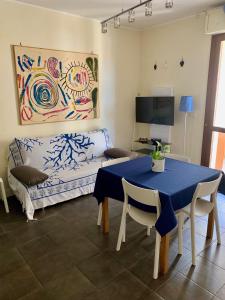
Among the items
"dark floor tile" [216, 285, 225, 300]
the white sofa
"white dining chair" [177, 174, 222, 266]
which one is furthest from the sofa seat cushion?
"dark floor tile" [216, 285, 225, 300]

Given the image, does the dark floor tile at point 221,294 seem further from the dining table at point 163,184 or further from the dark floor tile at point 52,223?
the dark floor tile at point 52,223

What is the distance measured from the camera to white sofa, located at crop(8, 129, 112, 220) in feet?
9.53

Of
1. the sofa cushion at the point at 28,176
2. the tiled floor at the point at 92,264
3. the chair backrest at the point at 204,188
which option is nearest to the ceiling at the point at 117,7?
the sofa cushion at the point at 28,176

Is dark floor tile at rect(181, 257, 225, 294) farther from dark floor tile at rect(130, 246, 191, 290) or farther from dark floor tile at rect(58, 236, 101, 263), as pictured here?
dark floor tile at rect(58, 236, 101, 263)

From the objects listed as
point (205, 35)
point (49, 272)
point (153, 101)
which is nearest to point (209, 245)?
point (49, 272)

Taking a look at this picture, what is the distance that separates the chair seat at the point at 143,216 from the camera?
1962mm

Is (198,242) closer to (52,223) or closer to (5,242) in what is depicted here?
(52,223)

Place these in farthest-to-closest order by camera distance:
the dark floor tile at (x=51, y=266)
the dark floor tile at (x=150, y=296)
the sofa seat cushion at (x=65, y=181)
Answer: the sofa seat cushion at (x=65, y=181) < the dark floor tile at (x=51, y=266) < the dark floor tile at (x=150, y=296)

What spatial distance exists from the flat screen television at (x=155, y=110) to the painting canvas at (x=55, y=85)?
0.90m

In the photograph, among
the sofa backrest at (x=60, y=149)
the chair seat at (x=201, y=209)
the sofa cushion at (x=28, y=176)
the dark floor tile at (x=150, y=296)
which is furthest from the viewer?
the sofa backrest at (x=60, y=149)

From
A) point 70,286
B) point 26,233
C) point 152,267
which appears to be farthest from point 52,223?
point 152,267

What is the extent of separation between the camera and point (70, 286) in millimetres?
1854

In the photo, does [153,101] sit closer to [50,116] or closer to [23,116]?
[50,116]

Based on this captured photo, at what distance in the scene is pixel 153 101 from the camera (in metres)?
4.26
